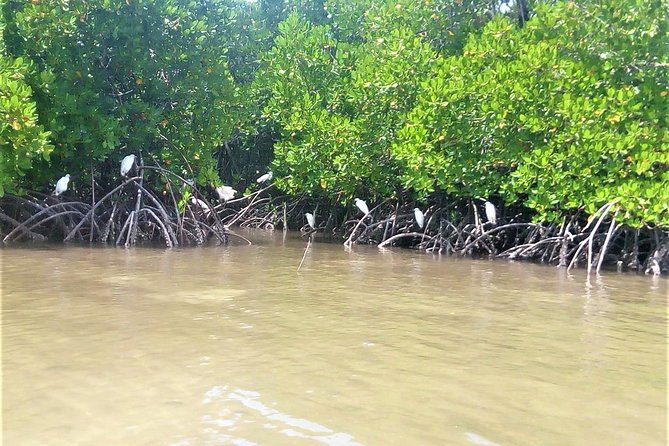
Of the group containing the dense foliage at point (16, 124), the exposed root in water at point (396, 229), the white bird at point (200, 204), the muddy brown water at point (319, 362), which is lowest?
the muddy brown water at point (319, 362)

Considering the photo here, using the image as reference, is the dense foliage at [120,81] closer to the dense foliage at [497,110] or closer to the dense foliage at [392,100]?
the dense foliage at [392,100]

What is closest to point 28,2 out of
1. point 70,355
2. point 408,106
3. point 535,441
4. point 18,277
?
point 18,277

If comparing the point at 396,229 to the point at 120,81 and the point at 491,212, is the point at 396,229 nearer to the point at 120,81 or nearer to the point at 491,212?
the point at 491,212

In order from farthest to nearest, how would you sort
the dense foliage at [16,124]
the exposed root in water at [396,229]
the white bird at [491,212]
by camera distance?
the white bird at [491,212] < the exposed root in water at [396,229] < the dense foliage at [16,124]

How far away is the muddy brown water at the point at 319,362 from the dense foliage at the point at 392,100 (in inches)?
76.6

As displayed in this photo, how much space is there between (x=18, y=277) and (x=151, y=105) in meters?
4.13

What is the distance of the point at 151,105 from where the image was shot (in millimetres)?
8195

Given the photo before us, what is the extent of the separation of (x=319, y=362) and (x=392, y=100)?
6.40 meters

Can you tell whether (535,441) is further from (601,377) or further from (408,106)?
(408,106)

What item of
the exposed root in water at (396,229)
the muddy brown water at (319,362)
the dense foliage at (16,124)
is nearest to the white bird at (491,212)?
the exposed root in water at (396,229)

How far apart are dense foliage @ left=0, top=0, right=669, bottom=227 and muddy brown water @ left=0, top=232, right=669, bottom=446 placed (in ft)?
6.38

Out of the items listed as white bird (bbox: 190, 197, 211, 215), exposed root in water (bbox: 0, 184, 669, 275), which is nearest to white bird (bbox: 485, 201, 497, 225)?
exposed root in water (bbox: 0, 184, 669, 275)

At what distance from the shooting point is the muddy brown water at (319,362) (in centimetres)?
197

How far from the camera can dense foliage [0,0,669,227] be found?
21.0 feet
